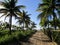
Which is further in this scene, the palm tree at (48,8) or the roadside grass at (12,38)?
the palm tree at (48,8)

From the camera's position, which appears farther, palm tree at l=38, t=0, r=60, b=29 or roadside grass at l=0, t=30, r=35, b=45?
palm tree at l=38, t=0, r=60, b=29

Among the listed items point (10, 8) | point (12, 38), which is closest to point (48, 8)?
point (10, 8)

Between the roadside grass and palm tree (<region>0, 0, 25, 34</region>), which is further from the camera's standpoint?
palm tree (<region>0, 0, 25, 34</region>)

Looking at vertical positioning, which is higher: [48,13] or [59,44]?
[48,13]

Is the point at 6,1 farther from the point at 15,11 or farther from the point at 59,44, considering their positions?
the point at 59,44

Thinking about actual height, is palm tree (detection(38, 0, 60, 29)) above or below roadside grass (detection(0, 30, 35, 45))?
above

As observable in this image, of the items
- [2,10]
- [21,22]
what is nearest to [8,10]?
[2,10]

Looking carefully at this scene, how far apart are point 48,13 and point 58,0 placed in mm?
3514

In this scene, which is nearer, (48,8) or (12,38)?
(12,38)

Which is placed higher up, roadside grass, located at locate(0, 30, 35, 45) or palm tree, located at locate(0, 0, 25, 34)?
palm tree, located at locate(0, 0, 25, 34)

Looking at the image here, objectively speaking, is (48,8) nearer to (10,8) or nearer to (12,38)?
(10,8)

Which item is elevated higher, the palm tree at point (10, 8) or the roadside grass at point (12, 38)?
the palm tree at point (10, 8)

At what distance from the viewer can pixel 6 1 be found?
31469 mm

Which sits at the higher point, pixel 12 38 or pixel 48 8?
pixel 48 8
